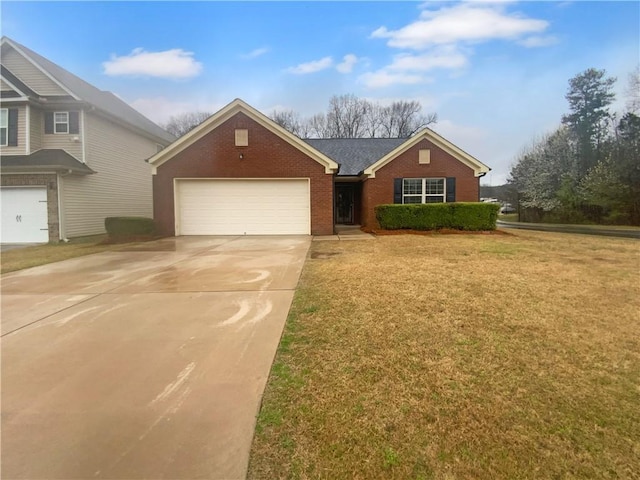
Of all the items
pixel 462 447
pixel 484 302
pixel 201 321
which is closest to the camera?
pixel 462 447

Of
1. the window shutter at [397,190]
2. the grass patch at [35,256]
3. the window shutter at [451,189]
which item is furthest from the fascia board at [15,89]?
the window shutter at [451,189]

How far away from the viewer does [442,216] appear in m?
15.0

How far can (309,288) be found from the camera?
18.8ft

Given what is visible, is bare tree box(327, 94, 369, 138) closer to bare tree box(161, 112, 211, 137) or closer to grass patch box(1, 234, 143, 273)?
bare tree box(161, 112, 211, 137)

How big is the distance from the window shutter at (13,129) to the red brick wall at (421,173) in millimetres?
15437

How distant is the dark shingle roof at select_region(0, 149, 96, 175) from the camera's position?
13703mm

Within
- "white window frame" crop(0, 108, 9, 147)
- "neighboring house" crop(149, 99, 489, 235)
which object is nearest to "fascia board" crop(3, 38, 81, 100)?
→ "white window frame" crop(0, 108, 9, 147)

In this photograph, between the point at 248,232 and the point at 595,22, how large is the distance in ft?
47.0

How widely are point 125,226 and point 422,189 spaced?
1296cm

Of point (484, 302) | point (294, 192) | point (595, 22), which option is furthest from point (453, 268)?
point (595, 22)

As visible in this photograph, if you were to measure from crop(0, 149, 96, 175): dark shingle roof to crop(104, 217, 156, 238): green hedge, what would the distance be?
2.91 metres

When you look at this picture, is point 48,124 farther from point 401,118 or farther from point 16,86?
point 401,118

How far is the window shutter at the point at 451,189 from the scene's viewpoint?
1694 cm

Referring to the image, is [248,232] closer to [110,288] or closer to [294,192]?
[294,192]
